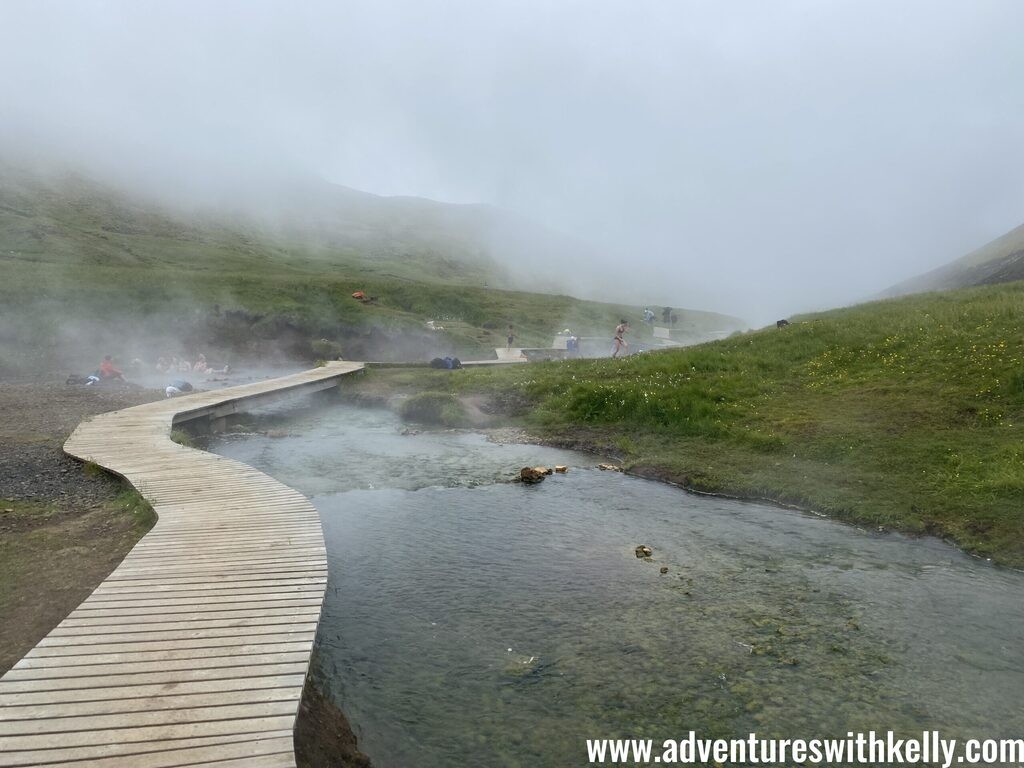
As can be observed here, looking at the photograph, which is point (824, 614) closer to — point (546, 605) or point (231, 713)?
point (546, 605)

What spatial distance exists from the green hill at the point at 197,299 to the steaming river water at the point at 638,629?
135 ft

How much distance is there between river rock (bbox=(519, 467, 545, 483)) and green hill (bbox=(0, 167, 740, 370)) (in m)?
36.7

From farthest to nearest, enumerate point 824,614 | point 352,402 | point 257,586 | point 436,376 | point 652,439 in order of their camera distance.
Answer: point 436,376 < point 352,402 < point 652,439 < point 824,614 < point 257,586

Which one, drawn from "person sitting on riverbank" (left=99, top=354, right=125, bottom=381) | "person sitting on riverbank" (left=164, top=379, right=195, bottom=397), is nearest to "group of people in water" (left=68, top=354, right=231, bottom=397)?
"person sitting on riverbank" (left=99, top=354, right=125, bottom=381)

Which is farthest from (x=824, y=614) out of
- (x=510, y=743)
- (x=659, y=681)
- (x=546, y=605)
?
(x=510, y=743)

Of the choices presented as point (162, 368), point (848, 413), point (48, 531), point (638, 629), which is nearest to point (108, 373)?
point (162, 368)

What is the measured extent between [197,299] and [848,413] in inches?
2141

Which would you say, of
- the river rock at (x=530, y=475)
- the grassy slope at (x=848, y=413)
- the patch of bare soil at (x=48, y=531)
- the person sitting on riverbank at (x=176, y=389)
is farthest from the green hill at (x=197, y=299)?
the river rock at (x=530, y=475)

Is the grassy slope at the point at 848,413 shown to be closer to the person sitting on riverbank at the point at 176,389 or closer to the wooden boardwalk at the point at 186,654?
the wooden boardwalk at the point at 186,654

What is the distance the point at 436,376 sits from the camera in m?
38.1

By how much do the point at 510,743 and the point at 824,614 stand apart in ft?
20.6

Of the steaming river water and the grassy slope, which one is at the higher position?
the grassy slope

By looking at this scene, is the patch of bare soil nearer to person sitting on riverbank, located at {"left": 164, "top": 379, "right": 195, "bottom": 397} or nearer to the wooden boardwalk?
the wooden boardwalk

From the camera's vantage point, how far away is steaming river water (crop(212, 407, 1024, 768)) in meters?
8.71
